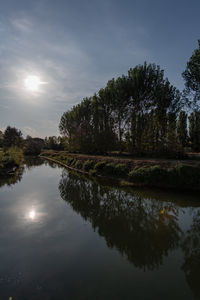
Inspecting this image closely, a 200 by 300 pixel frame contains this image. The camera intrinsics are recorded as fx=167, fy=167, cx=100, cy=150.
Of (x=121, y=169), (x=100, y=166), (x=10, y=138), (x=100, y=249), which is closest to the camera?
(x=100, y=249)

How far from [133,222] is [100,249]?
96.3 inches

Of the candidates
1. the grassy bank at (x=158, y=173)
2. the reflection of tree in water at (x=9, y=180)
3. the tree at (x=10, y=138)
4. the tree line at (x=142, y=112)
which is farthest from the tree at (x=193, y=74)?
the tree at (x=10, y=138)

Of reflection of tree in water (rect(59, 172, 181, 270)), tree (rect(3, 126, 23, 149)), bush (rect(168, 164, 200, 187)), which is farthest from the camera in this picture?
tree (rect(3, 126, 23, 149))

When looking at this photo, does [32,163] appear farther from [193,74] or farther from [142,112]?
[193,74]

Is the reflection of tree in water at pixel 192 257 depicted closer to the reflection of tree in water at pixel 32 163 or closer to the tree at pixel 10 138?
the reflection of tree in water at pixel 32 163

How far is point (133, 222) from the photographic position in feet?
23.8

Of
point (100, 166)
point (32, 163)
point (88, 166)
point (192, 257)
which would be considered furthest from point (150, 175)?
point (32, 163)

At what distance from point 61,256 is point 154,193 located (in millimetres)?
7967

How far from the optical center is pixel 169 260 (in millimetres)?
4680

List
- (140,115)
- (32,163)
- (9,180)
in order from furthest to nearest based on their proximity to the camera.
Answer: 1. (32,163)
2. (140,115)
3. (9,180)

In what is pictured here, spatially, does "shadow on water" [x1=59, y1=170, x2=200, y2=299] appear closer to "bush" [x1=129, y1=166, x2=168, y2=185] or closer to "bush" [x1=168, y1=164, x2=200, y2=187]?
"bush" [x1=129, y1=166, x2=168, y2=185]

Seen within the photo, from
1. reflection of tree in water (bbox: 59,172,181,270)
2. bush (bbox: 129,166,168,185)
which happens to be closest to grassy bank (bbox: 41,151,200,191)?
bush (bbox: 129,166,168,185)

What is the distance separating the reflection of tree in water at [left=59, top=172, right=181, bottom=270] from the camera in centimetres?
514

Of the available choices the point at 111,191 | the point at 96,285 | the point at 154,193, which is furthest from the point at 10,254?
the point at 154,193
